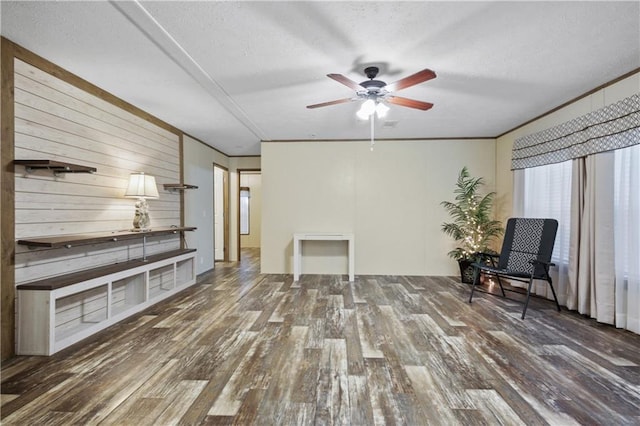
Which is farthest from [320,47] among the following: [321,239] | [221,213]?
[221,213]

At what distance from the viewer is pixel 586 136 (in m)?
3.27

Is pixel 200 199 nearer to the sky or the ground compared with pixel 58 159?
nearer to the ground

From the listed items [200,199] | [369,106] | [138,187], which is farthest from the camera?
[200,199]

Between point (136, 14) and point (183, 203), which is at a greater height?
point (136, 14)

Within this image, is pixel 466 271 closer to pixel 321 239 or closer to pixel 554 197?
pixel 554 197

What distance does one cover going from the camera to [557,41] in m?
2.28

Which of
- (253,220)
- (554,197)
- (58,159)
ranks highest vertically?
(58,159)

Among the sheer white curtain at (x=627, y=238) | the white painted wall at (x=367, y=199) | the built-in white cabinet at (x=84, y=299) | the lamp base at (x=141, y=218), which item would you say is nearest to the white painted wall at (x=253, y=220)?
the white painted wall at (x=367, y=199)

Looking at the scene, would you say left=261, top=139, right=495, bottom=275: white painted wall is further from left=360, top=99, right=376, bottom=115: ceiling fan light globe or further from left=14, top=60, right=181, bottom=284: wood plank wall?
left=360, top=99, right=376, bottom=115: ceiling fan light globe

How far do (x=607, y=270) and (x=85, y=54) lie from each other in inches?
201

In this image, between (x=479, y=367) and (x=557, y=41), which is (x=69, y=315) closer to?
(x=479, y=367)

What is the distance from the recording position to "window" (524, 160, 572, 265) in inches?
146

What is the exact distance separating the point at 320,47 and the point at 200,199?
160 inches

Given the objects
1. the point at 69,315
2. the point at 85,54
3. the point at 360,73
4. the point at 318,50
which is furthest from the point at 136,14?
the point at 69,315
